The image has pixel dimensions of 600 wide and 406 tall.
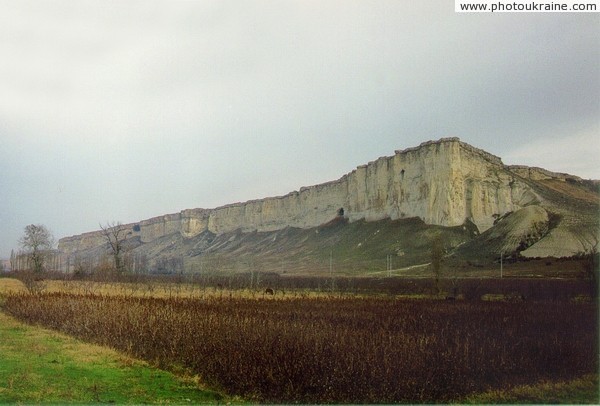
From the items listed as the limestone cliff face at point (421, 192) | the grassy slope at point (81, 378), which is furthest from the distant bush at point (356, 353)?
the limestone cliff face at point (421, 192)

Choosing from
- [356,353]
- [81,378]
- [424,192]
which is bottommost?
[81,378]

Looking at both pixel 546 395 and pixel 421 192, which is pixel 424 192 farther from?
pixel 546 395

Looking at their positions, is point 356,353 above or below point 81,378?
above

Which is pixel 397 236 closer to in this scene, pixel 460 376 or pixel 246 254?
pixel 246 254

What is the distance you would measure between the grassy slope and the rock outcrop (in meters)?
77.7

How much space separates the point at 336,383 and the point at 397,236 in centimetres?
8096

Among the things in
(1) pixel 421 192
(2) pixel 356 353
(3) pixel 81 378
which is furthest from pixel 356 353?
(1) pixel 421 192

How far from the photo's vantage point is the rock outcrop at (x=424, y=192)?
3337 inches

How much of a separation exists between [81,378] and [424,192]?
281 feet

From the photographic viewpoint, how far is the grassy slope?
8961 mm

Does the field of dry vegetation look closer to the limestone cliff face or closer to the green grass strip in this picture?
the green grass strip

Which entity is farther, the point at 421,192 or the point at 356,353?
the point at 421,192

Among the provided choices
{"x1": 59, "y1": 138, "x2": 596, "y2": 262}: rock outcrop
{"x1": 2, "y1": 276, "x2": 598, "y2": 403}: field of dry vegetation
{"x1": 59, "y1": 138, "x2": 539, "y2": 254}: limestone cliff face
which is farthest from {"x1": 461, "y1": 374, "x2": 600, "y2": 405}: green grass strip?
{"x1": 59, "y1": 138, "x2": 596, "y2": 262}: rock outcrop

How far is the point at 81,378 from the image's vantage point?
10.4m
